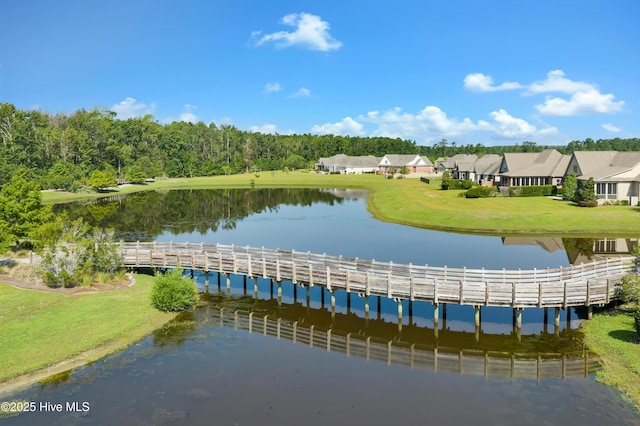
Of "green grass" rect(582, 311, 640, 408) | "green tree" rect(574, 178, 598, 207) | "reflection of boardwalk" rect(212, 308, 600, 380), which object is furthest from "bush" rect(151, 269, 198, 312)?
"green tree" rect(574, 178, 598, 207)

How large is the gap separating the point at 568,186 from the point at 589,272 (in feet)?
180

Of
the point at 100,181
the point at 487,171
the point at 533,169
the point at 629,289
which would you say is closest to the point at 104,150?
the point at 100,181

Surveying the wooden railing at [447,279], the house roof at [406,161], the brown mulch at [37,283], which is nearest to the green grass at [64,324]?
the brown mulch at [37,283]

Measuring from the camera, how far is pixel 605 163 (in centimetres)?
8031

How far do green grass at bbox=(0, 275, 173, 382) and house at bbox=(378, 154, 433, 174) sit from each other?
140830mm

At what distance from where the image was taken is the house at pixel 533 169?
301ft

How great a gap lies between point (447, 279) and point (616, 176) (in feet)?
179

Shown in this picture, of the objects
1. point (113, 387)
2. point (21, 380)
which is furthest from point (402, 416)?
point (21, 380)

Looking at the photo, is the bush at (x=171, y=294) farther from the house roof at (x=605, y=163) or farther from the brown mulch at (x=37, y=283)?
the house roof at (x=605, y=163)

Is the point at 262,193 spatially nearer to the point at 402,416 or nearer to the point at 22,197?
the point at 22,197

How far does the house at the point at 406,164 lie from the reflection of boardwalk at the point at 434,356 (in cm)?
14105

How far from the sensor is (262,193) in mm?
120688

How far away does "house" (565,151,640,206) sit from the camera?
233ft

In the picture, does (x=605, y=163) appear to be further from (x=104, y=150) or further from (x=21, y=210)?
(x=104, y=150)
